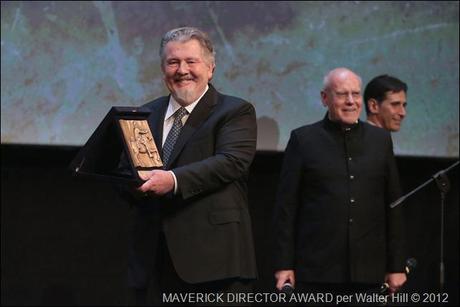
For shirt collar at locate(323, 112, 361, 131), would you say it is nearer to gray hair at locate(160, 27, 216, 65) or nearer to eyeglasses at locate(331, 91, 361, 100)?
eyeglasses at locate(331, 91, 361, 100)

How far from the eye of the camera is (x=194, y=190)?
3.01 meters

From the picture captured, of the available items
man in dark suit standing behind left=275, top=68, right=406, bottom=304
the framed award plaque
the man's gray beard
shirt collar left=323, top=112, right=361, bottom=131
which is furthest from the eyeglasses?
the framed award plaque

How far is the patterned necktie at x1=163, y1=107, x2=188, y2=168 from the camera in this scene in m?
3.14

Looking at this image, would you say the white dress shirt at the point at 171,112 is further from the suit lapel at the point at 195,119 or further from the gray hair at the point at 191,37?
the gray hair at the point at 191,37

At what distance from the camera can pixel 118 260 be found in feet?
17.1

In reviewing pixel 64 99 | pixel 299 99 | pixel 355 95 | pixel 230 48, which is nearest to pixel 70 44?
pixel 64 99

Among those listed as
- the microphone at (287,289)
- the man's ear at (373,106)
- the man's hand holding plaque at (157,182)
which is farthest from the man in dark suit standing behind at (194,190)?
the man's ear at (373,106)

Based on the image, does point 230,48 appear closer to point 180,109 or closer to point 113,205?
point 113,205

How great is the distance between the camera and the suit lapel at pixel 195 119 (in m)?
3.11

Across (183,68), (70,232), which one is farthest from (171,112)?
(70,232)

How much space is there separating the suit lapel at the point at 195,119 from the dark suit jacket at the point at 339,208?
79 centimetres

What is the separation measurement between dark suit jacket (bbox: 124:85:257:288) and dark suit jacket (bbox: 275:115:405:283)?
0.72m

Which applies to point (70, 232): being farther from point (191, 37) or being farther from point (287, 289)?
point (191, 37)

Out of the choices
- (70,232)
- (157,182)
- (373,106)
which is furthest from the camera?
(70,232)
